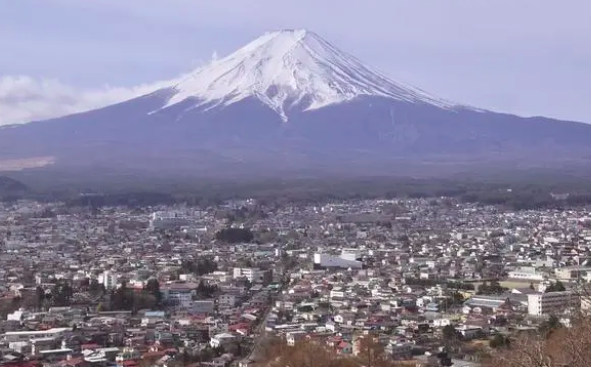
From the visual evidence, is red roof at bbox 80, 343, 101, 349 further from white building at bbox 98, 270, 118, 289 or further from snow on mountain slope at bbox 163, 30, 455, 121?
snow on mountain slope at bbox 163, 30, 455, 121

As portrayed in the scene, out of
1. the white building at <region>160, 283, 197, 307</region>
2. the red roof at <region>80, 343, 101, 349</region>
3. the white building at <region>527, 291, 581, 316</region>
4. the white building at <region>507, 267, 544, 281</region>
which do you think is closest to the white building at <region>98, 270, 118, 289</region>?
the white building at <region>160, 283, 197, 307</region>

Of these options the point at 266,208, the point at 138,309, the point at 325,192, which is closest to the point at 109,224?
the point at 266,208

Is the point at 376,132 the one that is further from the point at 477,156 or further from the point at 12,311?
the point at 12,311

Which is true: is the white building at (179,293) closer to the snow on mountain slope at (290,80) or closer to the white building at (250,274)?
the white building at (250,274)

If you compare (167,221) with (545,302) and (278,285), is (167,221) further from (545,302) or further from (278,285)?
(545,302)

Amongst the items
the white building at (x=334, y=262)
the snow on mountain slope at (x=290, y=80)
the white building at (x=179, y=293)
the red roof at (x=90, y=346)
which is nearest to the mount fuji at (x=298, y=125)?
the snow on mountain slope at (x=290, y=80)
